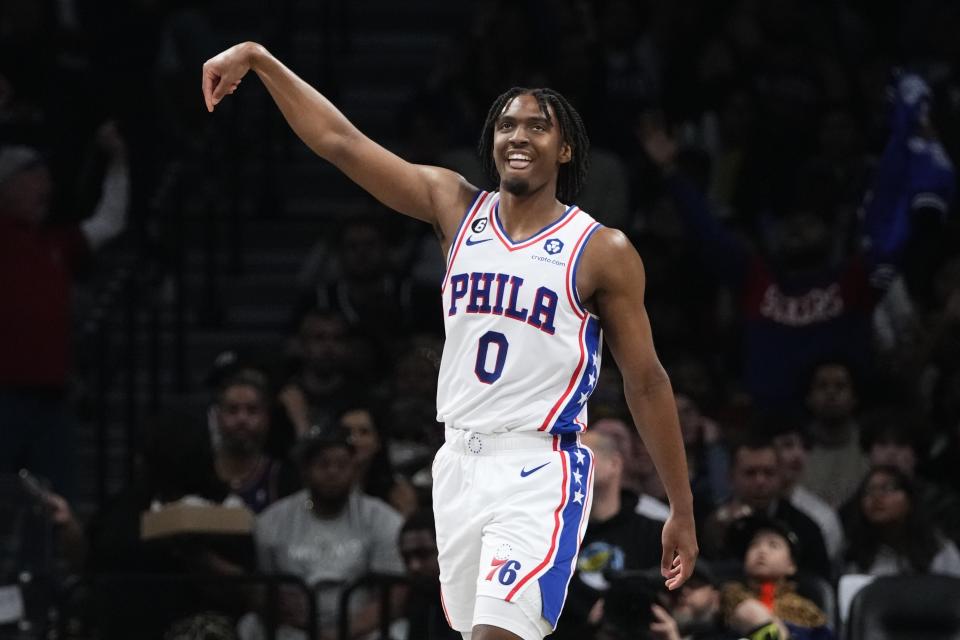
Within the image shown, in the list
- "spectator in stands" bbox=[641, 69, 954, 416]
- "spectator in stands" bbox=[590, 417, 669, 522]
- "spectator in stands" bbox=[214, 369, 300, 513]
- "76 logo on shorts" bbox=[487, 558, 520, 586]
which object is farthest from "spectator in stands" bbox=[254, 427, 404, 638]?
"76 logo on shorts" bbox=[487, 558, 520, 586]

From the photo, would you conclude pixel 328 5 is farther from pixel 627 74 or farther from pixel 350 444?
pixel 350 444

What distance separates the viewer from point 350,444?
28.7 feet

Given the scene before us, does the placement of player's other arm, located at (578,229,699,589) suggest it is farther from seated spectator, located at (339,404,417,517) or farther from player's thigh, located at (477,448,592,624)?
seated spectator, located at (339,404,417,517)

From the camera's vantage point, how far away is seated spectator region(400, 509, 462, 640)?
8.05m

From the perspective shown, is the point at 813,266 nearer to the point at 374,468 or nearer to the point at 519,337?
the point at 374,468

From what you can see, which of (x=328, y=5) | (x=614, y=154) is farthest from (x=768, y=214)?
(x=328, y=5)

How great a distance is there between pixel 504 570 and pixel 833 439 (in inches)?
194

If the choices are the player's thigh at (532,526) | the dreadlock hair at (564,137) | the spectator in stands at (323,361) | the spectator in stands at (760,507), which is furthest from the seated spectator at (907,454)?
the player's thigh at (532,526)

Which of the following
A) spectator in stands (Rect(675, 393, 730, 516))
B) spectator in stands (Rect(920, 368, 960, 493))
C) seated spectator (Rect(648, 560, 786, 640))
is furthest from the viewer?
spectator in stands (Rect(920, 368, 960, 493))

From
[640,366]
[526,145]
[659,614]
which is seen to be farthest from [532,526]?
[659,614]

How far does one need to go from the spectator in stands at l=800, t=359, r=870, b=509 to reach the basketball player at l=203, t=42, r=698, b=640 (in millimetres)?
4400

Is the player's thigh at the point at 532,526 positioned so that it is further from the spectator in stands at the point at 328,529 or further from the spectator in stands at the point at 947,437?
the spectator in stands at the point at 947,437

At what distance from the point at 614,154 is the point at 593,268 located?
22.9 ft

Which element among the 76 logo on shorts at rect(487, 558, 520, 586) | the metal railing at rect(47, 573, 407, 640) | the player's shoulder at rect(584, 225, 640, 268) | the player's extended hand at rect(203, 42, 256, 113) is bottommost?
the metal railing at rect(47, 573, 407, 640)
